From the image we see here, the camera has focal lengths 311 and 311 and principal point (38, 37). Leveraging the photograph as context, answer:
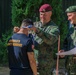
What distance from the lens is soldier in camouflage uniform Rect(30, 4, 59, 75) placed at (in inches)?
183

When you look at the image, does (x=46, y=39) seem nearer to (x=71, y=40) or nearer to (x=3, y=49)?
(x=71, y=40)

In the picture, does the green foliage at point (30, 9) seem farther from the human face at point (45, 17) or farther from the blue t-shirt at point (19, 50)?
the blue t-shirt at point (19, 50)

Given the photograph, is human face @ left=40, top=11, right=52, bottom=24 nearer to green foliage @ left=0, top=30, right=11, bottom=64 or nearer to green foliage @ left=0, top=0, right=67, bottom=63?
green foliage @ left=0, top=0, right=67, bottom=63

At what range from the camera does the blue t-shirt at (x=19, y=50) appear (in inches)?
170

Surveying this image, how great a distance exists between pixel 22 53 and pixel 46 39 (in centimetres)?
→ 48

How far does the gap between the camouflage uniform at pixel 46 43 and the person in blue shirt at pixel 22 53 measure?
254 mm

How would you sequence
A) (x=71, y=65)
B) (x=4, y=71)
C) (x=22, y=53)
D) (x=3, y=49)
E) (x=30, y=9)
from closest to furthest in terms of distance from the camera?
(x=22, y=53) < (x=71, y=65) < (x=4, y=71) < (x=30, y=9) < (x=3, y=49)

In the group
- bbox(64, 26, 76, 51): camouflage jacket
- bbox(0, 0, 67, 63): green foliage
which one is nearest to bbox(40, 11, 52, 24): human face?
bbox(64, 26, 76, 51): camouflage jacket

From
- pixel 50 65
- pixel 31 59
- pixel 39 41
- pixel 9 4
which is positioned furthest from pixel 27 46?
pixel 9 4

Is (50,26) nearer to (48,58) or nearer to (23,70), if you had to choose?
(48,58)

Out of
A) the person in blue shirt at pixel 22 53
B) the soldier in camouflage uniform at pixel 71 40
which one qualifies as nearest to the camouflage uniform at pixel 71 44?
the soldier in camouflage uniform at pixel 71 40

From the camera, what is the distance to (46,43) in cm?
478

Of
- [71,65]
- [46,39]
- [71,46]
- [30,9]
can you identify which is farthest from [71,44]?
[30,9]

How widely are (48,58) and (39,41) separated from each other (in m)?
0.37
